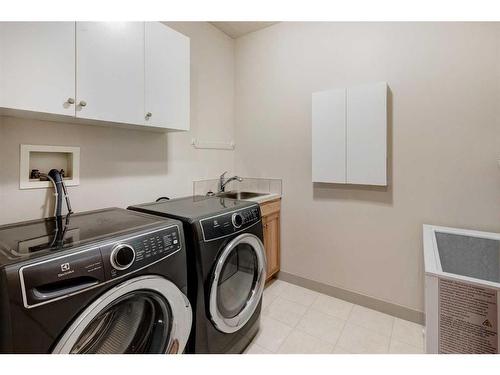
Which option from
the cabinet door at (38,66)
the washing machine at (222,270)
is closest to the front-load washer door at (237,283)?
the washing machine at (222,270)

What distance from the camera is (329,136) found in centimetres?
210

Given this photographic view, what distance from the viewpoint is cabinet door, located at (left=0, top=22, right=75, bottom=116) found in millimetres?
1041

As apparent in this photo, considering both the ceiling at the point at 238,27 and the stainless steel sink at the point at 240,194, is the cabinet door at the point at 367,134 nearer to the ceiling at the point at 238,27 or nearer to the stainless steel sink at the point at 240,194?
the stainless steel sink at the point at 240,194

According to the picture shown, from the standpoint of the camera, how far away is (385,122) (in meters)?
1.86

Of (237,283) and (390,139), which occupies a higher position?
(390,139)

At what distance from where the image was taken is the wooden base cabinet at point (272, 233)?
2.29 meters

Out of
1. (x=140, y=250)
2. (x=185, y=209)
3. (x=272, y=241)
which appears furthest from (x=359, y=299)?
(x=140, y=250)

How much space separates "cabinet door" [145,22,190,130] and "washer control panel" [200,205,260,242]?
80cm

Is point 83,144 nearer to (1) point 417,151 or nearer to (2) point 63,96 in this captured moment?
(2) point 63,96

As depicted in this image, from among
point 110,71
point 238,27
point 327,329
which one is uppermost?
point 238,27

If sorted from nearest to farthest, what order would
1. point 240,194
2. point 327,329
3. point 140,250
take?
1. point 140,250
2. point 327,329
3. point 240,194

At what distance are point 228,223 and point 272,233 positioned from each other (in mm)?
1093

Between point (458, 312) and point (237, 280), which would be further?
point (237, 280)

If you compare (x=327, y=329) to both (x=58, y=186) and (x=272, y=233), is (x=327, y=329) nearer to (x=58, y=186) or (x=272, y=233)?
(x=272, y=233)
